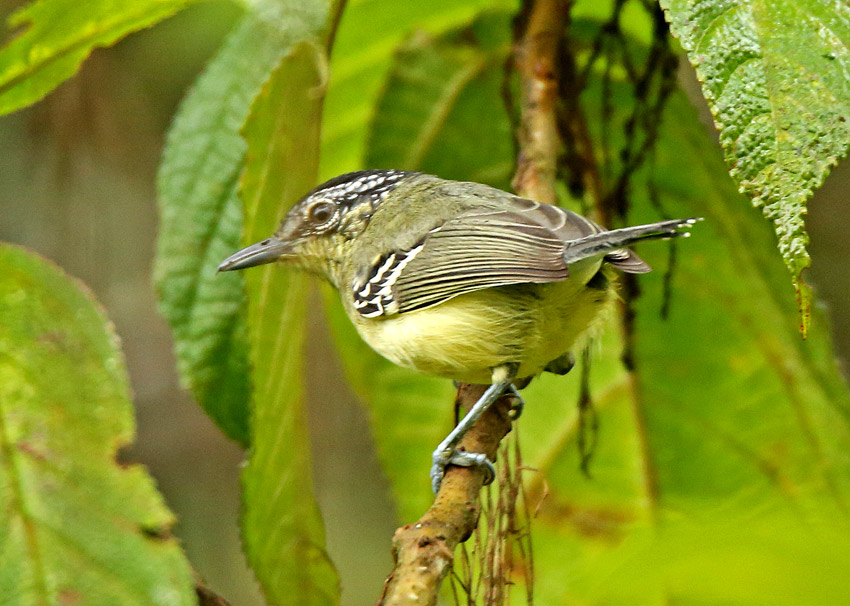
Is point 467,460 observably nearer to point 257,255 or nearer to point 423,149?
point 257,255

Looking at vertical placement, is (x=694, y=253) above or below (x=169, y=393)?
below

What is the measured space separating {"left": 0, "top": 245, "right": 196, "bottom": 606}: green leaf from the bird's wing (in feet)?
2.91

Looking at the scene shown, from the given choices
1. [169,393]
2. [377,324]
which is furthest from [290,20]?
[169,393]

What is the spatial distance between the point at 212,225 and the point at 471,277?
62cm

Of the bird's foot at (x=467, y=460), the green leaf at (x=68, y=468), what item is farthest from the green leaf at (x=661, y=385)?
the green leaf at (x=68, y=468)

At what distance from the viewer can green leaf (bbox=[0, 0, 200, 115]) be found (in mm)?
1648

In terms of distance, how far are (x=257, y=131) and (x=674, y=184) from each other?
113 centimetres

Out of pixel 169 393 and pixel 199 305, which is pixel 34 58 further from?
pixel 169 393

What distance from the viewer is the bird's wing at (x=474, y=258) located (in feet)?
6.50

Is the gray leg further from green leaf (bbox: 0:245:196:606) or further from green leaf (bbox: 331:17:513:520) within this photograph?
green leaf (bbox: 0:245:196:606)

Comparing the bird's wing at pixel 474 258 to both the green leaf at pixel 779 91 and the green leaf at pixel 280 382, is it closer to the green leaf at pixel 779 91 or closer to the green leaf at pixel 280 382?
the green leaf at pixel 280 382

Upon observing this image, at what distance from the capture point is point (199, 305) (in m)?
2.05

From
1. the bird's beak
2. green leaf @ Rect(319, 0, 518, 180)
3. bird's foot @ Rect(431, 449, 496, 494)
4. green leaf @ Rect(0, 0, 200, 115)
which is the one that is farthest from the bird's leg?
green leaf @ Rect(0, 0, 200, 115)

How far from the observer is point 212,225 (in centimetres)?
210
